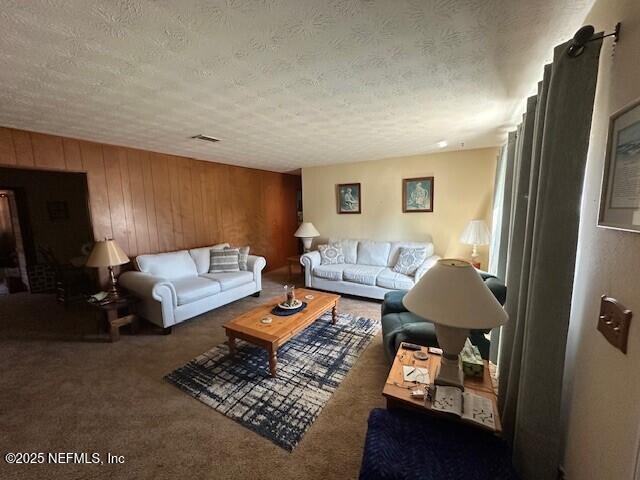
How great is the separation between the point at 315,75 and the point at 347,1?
614 millimetres

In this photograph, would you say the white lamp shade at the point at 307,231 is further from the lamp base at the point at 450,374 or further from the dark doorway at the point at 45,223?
the lamp base at the point at 450,374

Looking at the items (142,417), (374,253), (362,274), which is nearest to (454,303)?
(142,417)

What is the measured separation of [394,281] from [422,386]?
2.32 metres

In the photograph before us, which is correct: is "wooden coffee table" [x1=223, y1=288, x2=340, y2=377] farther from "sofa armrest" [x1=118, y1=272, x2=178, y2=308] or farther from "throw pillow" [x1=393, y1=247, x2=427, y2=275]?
"throw pillow" [x1=393, y1=247, x2=427, y2=275]

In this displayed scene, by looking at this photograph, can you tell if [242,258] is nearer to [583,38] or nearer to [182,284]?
[182,284]

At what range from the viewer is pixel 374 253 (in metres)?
4.39

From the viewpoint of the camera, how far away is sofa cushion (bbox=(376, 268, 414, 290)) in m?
3.60

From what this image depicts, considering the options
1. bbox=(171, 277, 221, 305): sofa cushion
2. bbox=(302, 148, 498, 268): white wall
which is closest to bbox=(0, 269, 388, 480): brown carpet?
bbox=(171, 277, 221, 305): sofa cushion

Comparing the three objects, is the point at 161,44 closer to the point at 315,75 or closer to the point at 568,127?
the point at 315,75

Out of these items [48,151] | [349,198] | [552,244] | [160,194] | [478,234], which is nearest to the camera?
[552,244]

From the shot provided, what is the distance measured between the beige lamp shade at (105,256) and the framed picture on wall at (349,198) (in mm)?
3541

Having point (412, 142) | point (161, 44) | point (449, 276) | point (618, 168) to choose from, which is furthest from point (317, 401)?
point (412, 142)

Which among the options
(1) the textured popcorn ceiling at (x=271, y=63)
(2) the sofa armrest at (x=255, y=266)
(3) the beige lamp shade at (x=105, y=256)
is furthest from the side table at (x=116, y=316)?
(1) the textured popcorn ceiling at (x=271, y=63)

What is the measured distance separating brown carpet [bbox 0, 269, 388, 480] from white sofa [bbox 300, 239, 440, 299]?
1.16 meters
